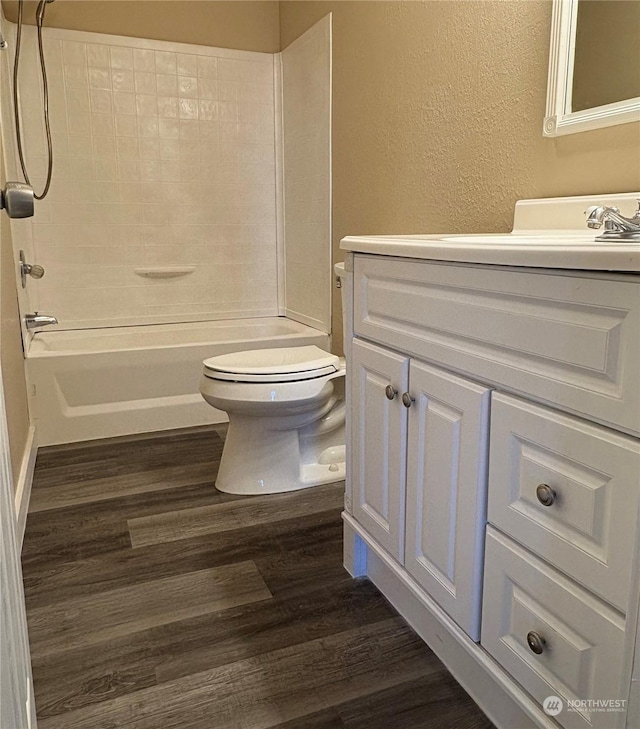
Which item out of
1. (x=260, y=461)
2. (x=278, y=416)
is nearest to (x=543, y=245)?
(x=278, y=416)

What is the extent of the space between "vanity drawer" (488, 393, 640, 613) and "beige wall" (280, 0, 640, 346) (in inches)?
28.6

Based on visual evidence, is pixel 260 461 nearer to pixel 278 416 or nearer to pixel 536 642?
pixel 278 416

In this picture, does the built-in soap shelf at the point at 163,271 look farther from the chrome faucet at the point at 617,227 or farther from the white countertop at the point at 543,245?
the chrome faucet at the point at 617,227

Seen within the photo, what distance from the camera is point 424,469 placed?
3.97ft

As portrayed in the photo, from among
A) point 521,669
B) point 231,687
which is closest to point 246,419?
point 231,687

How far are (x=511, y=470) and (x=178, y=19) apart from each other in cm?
302

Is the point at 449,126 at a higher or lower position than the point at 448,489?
higher

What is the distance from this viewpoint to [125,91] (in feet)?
9.99

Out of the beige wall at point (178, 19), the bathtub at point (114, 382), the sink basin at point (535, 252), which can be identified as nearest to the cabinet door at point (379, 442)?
the sink basin at point (535, 252)

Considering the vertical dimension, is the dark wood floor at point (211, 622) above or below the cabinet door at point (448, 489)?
below

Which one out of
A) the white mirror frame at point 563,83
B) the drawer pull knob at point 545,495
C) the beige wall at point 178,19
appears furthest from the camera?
the beige wall at point 178,19

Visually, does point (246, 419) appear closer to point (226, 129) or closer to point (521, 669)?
point (521, 669)

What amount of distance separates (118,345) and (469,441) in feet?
7.69

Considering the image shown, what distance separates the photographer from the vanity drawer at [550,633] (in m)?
0.81
